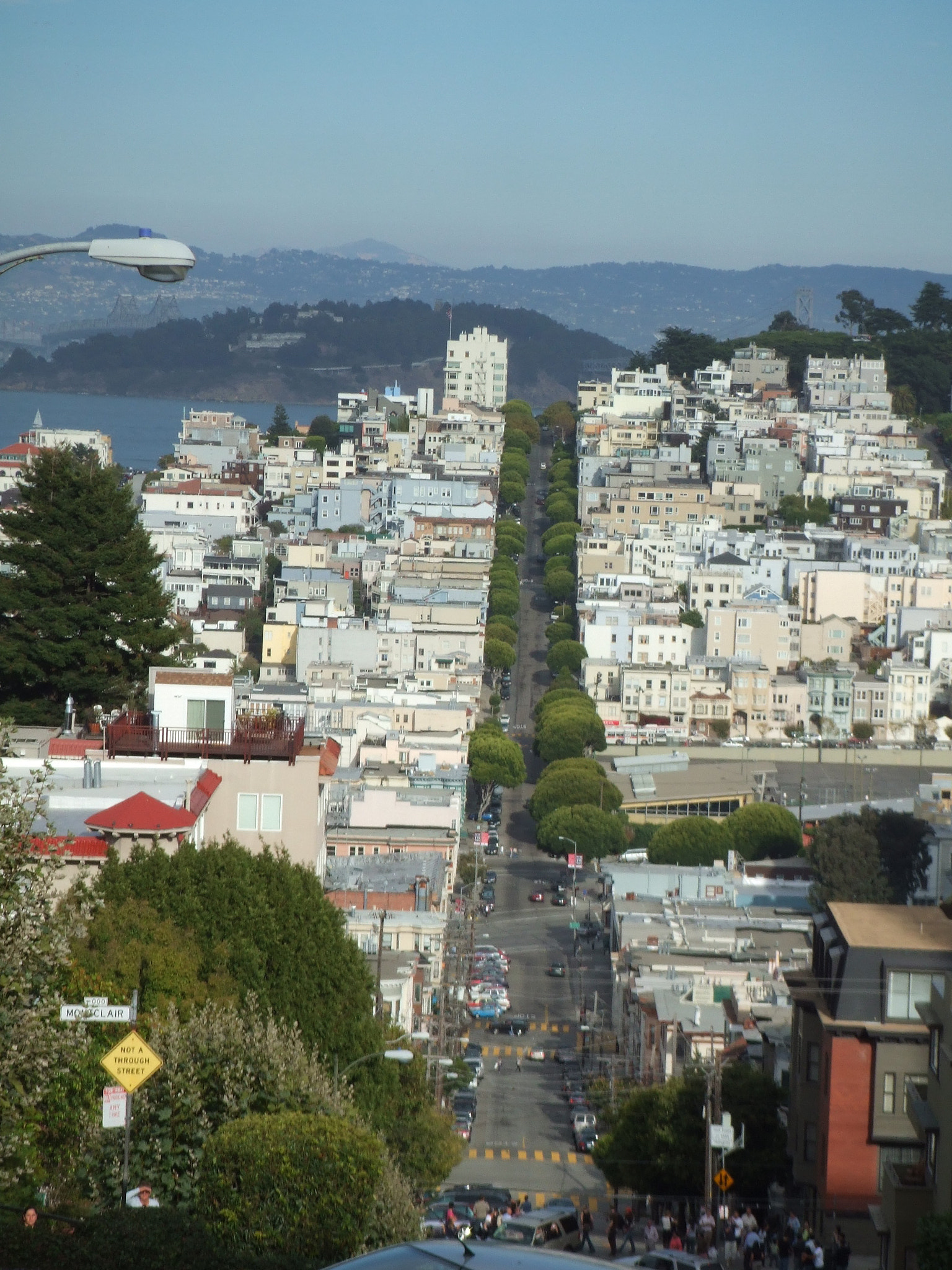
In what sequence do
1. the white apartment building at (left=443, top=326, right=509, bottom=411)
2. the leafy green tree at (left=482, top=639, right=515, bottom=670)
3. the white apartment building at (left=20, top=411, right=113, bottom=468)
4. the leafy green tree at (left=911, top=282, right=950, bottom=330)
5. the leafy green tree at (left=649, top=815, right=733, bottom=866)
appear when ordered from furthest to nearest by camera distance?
the white apartment building at (left=443, top=326, right=509, bottom=411) → the leafy green tree at (left=911, top=282, right=950, bottom=330) → the white apartment building at (left=20, top=411, right=113, bottom=468) → the leafy green tree at (left=482, top=639, right=515, bottom=670) → the leafy green tree at (left=649, top=815, right=733, bottom=866)

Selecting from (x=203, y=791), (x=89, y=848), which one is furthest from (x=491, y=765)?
(x=89, y=848)

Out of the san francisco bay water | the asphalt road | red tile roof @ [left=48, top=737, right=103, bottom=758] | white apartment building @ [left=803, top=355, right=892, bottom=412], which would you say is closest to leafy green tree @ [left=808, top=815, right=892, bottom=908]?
the asphalt road

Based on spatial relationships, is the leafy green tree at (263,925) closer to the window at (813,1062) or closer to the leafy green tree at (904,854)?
the window at (813,1062)

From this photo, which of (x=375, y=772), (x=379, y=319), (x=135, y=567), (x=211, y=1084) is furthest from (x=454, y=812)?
(x=379, y=319)

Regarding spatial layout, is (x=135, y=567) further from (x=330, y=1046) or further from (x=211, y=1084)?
(x=211, y=1084)

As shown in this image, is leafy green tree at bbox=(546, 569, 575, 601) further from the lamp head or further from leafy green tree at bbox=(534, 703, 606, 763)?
the lamp head

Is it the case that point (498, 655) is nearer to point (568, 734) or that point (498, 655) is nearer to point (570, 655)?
point (570, 655)

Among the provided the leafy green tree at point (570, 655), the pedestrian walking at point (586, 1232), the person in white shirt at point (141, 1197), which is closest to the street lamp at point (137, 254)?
the person in white shirt at point (141, 1197)
